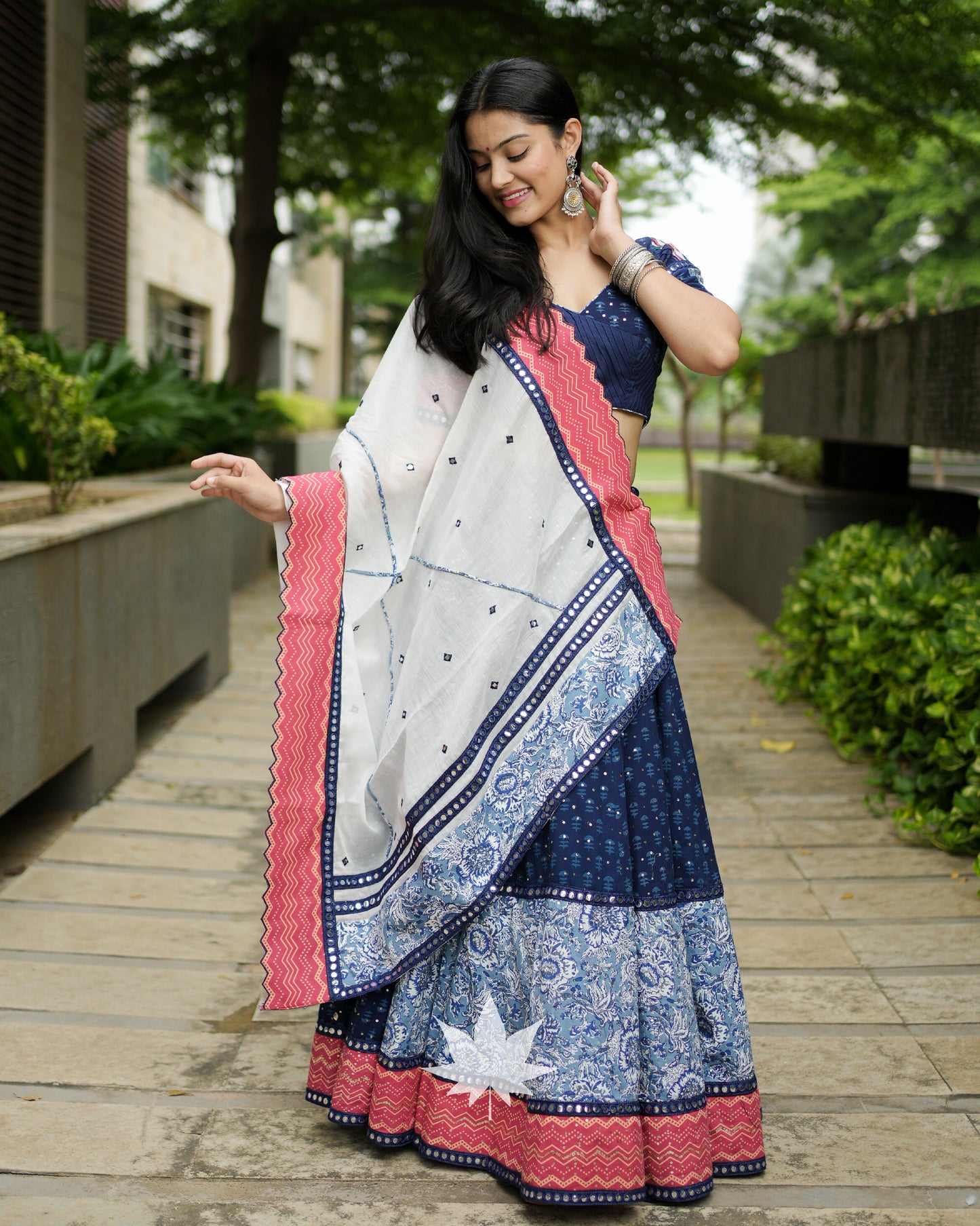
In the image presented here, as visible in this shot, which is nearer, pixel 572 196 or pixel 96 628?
pixel 572 196

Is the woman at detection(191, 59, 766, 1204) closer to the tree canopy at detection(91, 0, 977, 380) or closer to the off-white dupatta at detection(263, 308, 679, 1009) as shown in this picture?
the off-white dupatta at detection(263, 308, 679, 1009)

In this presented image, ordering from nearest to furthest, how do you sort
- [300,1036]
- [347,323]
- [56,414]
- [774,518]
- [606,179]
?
1. [606,179]
2. [300,1036]
3. [56,414]
4. [774,518]
5. [347,323]

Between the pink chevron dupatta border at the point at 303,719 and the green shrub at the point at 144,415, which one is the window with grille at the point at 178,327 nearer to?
the green shrub at the point at 144,415

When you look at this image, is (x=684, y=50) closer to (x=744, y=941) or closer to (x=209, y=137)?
(x=209, y=137)

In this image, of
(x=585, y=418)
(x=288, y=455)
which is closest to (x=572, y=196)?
(x=585, y=418)

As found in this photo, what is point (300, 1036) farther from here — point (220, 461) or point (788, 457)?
point (788, 457)

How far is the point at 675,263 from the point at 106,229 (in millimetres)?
11858

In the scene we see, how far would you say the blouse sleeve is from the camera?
2.21m

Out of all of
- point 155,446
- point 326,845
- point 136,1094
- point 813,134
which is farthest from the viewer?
point 813,134

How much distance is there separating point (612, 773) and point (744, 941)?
1397 mm

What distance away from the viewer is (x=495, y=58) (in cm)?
888

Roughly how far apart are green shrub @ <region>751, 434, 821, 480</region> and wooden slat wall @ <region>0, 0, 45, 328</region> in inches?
188

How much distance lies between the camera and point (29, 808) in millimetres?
4184

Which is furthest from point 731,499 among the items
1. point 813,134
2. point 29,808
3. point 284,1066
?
point 284,1066
